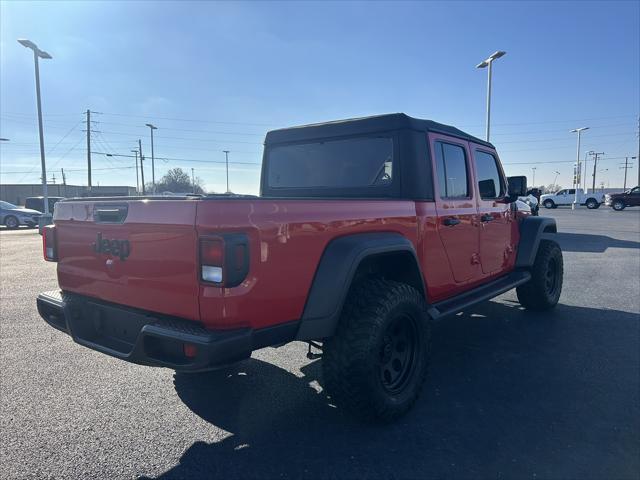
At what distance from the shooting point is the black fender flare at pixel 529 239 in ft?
17.2

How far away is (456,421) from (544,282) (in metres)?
3.24

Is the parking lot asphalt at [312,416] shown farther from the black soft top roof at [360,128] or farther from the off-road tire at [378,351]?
the black soft top roof at [360,128]

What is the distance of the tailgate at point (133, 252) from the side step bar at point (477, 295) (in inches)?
75.7

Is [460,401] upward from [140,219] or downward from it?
downward

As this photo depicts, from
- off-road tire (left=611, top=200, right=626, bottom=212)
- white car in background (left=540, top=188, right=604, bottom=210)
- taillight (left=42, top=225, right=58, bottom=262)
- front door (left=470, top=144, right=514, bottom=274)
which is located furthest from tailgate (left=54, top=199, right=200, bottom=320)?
white car in background (left=540, top=188, right=604, bottom=210)

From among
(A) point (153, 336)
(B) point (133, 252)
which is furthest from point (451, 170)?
(A) point (153, 336)

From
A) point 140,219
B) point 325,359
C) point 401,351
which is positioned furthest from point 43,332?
point 401,351

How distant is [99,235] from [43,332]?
9.28 ft

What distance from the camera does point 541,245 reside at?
Answer: 5703mm

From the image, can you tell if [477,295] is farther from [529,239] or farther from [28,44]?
[28,44]

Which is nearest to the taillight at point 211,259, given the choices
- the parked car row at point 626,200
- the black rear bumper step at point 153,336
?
the black rear bumper step at point 153,336

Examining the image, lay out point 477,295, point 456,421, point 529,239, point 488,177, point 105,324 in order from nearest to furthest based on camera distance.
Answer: point 105,324, point 456,421, point 477,295, point 488,177, point 529,239

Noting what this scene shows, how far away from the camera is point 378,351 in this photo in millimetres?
2893

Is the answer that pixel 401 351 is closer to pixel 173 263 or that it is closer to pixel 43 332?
pixel 173 263
